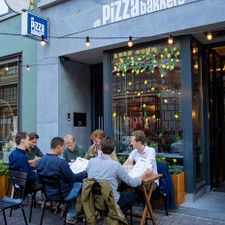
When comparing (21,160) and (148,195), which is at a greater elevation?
(21,160)

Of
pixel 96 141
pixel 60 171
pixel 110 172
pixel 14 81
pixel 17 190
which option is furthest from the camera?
pixel 14 81

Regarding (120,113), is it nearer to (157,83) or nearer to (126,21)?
(157,83)

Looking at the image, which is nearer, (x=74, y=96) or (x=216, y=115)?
(x=216, y=115)

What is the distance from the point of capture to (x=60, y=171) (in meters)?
4.65

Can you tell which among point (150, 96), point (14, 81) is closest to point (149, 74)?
point (150, 96)

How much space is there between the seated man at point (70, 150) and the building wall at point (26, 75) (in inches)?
91.9

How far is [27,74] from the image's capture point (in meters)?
8.69

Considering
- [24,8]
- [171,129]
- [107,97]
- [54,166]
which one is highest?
[24,8]

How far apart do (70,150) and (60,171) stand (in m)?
1.78

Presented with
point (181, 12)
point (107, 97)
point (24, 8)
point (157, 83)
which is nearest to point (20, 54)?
point (24, 8)

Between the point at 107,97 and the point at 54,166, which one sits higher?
the point at 107,97

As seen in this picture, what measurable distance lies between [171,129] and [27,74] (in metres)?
4.41

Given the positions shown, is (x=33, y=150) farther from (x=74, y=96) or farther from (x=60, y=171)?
(x=60, y=171)

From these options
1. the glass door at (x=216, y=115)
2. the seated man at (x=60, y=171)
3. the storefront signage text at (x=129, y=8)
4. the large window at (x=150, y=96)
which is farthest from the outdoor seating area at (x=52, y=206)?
the storefront signage text at (x=129, y=8)
